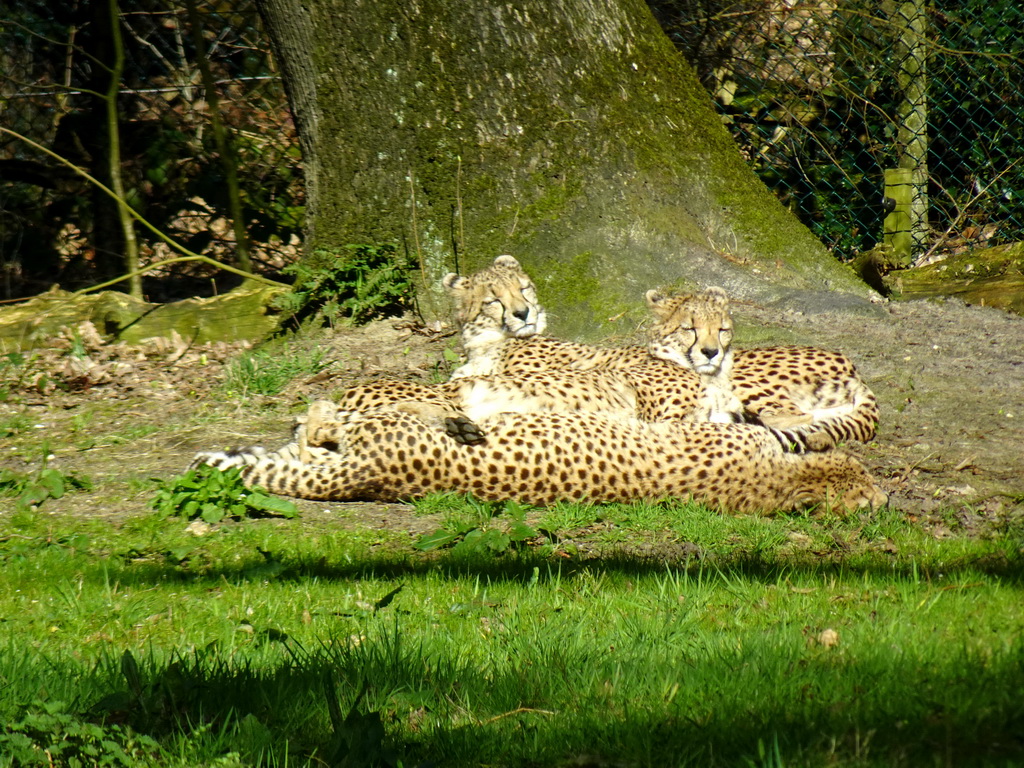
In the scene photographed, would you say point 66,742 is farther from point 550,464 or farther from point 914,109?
point 914,109

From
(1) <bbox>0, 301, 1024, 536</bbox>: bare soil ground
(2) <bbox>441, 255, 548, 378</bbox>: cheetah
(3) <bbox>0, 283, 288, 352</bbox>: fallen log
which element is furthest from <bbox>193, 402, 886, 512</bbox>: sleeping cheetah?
(3) <bbox>0, 283, 288, 352</bbox>: fallen log

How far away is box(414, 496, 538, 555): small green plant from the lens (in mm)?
4457

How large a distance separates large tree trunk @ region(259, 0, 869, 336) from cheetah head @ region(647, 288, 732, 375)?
2.30 ft

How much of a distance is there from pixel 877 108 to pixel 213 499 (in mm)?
6251

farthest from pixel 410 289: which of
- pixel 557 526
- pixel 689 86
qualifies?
pixel 557 526

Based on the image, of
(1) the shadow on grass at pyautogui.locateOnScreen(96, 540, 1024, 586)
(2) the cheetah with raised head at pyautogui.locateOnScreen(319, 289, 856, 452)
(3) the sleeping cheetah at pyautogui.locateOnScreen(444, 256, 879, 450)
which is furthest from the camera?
(3) the sleeping cheetah at pyautogui.locateOnScreen(444, 256, 879, 450)

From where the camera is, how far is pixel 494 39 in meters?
7.22

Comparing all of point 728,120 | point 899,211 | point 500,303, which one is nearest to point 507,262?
point 500,303

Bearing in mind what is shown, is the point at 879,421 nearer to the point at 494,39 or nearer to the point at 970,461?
the point at 970,461

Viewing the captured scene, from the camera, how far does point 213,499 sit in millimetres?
4926

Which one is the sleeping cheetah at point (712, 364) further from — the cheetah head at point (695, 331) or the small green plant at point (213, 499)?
the small green plant at point (213, 499)

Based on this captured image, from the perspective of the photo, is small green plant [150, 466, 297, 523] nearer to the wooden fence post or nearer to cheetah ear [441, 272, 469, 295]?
cheetah ear [441, 272, 469, 295]

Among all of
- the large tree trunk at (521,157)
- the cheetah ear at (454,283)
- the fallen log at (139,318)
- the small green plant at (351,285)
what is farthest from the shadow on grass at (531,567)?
the fallen log at (139,318)

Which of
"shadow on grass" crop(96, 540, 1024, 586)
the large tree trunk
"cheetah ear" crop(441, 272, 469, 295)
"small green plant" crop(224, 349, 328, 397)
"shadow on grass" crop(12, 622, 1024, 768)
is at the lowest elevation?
"shadow on grass" crop(96, 540, 1024, 586)
